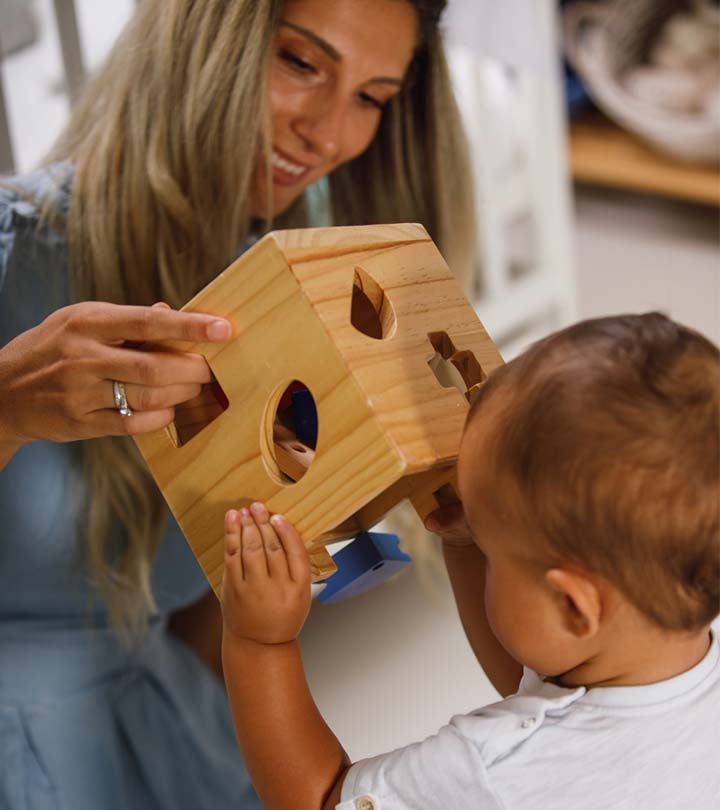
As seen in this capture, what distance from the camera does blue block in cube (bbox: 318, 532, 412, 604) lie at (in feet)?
2.85

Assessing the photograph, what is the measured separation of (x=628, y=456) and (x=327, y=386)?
0.66 ft

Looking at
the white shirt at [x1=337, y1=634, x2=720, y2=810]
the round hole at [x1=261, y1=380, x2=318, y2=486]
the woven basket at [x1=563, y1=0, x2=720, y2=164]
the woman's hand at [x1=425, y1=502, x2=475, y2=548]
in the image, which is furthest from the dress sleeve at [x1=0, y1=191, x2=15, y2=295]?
the woven basket at [x1=563, y1=0, x2=720, y2=164]

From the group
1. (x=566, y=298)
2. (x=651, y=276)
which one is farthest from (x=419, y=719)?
(x=651, y=276)

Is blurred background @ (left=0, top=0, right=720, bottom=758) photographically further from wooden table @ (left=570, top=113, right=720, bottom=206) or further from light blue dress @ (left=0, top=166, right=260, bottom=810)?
light blue dress @ (left=0, top=166, right=260, bottom=810)

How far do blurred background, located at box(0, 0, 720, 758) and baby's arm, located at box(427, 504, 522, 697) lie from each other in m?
0.12

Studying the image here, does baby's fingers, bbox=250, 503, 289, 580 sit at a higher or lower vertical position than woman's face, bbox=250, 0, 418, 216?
lower

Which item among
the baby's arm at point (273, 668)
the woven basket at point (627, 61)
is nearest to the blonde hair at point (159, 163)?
the baby's arm at point (273, 668)

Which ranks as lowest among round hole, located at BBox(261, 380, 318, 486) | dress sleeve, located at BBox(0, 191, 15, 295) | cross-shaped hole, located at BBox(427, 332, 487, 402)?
round hole, located at BBox(261, 380, 318, 486)

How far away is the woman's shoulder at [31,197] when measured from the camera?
1101 mm

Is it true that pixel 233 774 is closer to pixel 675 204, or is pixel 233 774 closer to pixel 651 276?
pixel 651 276

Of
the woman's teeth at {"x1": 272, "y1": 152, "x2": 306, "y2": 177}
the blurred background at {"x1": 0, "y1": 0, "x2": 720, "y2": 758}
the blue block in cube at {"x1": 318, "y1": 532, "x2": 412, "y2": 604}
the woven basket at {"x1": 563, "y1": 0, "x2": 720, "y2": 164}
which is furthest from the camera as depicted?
the woven basket at {"x1": 563, "y1": 0, "x2": 720, "y2": 164}

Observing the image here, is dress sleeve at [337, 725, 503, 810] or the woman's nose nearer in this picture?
dress sleeve at [337, 725, 503, 810]

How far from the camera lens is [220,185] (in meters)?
1.12

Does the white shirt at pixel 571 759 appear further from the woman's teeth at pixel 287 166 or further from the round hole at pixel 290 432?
the woman's teeth at pixel 287 166
